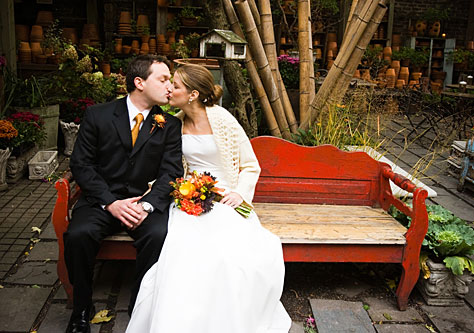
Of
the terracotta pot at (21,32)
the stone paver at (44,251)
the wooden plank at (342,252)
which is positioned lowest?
the stone paver at (44,251)

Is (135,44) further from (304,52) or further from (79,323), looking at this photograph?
(79,323)

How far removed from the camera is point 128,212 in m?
3.32

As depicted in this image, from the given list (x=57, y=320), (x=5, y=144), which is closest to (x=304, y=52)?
(x=5, y=144)

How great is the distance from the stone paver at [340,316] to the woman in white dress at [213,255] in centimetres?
32

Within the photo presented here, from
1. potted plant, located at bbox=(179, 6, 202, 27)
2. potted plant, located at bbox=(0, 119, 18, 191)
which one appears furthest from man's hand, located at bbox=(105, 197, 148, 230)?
potted plant, located at bbox=(179, 6, 202, 27)

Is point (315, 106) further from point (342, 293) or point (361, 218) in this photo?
point (342, 293)

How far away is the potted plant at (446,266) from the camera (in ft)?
12.2

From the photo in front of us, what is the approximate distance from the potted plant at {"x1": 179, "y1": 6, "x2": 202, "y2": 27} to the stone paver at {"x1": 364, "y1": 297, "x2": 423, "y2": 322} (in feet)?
30.5

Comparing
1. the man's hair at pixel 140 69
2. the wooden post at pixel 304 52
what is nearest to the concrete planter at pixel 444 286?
the man's hair at pixel 140 69

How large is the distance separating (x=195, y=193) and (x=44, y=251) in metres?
1.81

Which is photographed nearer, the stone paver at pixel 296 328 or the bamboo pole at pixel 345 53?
the stone paver at pixel 296 328

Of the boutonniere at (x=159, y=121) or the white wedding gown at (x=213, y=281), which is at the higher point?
the boutonniere at (x=159, y=121)

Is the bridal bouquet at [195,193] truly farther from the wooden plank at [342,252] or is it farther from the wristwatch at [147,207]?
the wooden plank at [342,252]

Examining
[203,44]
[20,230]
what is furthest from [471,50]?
[20,230]
